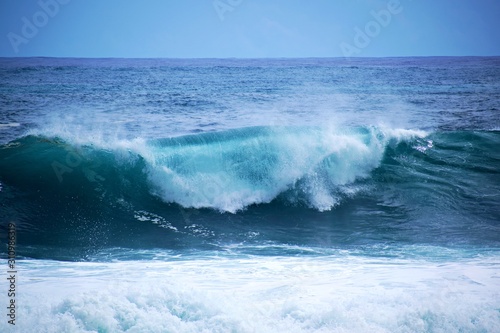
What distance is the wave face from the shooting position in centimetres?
755

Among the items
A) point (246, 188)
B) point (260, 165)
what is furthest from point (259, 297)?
point (260, 165)

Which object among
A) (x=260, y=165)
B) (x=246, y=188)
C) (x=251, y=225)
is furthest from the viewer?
(x=260, y=165)

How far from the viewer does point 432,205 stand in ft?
28.5

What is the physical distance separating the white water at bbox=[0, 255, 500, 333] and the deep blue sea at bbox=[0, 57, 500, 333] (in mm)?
17

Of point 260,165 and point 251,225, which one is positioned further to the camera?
point 260,165

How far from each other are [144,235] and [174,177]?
6.14 feet

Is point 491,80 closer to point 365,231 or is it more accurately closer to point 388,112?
point 388,112

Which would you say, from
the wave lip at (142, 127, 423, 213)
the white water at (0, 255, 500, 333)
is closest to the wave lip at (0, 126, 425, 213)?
the wave lip at (142, 127, 423, 213)

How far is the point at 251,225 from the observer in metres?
7.83

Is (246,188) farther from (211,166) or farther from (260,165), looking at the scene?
(211,166)

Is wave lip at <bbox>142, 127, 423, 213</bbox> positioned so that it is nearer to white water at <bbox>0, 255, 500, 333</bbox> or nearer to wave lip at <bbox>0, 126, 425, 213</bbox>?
wave lip at <bbox>0, 126, 425, 213</bbox>

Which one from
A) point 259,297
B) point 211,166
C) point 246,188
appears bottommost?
point 259,297

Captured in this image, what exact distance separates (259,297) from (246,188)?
436 centimetres

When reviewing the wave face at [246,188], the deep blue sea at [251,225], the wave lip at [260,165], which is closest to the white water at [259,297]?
the deep blue sea at [251,225]
